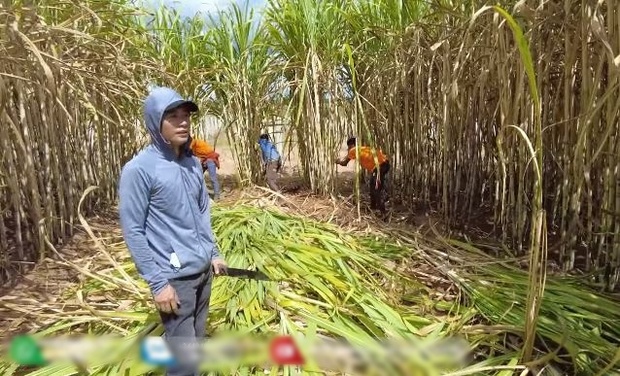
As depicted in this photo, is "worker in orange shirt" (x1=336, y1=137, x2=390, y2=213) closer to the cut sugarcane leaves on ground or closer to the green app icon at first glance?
the cut sugarcane leaves on ground

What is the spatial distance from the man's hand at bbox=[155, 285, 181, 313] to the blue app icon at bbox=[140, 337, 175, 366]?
1.00 m

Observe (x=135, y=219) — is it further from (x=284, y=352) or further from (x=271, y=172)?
(x=271, y=172)

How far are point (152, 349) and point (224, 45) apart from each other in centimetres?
469

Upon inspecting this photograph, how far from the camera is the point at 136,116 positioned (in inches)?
168

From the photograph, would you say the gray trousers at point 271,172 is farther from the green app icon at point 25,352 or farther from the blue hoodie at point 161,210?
the green app icon at point 25,352

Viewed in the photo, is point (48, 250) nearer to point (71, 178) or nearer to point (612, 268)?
point (71, 178)

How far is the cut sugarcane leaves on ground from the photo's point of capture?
1.75 m

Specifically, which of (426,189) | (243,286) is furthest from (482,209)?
(243,286)

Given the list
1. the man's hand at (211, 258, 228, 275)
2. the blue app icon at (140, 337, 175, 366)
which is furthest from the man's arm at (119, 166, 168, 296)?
the blue app icon at (140, 337, 175, 366)

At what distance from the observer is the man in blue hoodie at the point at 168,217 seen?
1.39 m

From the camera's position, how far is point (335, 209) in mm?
3715

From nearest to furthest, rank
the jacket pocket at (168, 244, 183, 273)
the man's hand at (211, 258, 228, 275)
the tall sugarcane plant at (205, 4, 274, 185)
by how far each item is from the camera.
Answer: the jacket pocket at (168, 244, 183, 273), the man's hand at (211, 258, 228, 275), the tall sugarcane plant at (205, 4, 274, 185)

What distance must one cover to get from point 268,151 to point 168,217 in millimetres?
3456

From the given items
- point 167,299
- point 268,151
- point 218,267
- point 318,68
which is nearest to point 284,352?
point 167,299
